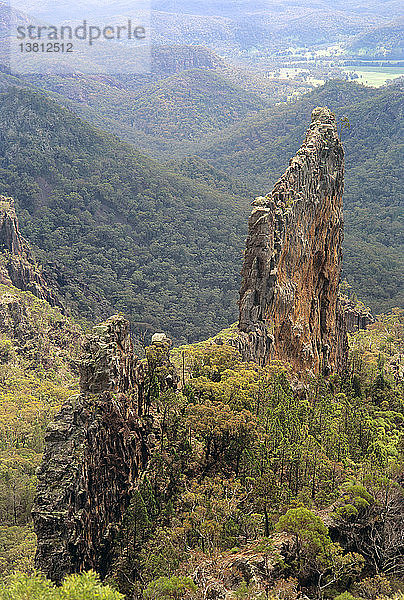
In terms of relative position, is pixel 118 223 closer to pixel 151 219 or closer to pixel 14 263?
pixel 151 219

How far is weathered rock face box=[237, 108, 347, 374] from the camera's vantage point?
4144cm

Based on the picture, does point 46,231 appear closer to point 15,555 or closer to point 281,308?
point 281,308

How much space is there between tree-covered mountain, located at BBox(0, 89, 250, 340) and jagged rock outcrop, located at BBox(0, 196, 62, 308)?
1387 cm

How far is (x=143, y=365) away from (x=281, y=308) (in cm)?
1251

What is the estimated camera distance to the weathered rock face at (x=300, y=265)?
41438 mm

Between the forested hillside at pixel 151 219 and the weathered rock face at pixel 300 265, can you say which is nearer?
the weathered rock face at pixel 300 265

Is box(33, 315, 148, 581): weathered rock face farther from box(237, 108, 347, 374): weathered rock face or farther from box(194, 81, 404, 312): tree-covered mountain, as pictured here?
box(194, 81, 404, 312): tree-covered mountain

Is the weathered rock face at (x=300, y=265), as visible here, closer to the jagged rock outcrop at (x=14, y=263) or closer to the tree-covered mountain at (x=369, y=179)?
the jagged rock outcrop at (x=14, y=263)

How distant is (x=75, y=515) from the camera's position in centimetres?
2327

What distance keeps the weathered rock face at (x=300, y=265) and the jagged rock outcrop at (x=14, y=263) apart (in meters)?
38.4

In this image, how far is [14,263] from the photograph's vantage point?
257 ft

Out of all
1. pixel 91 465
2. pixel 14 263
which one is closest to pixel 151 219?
pixel 14 263

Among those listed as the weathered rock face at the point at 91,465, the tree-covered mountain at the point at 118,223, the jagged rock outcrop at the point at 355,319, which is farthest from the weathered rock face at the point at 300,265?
the tree-covered mountain at the point at 118,223

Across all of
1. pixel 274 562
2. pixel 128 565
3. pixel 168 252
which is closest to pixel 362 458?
pixel 274 562
